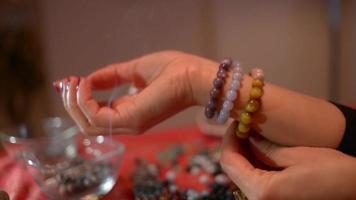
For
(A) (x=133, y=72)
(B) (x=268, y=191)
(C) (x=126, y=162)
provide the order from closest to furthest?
1. (B) (x=268, y=191)
2. (A) (x=133, y=72)
3. (C) (x=126, y=162)

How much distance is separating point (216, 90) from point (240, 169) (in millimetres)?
72

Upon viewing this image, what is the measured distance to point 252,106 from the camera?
393mm

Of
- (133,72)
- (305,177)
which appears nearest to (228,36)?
(133,72)

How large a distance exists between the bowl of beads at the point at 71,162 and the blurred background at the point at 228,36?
4 cm

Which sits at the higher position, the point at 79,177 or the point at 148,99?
the point at 148,99

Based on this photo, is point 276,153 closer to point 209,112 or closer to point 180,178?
point 209,112

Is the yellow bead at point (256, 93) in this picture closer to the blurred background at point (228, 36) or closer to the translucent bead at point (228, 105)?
the translucent bead at point (228, 105)

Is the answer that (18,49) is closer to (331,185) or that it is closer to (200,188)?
(200,188)

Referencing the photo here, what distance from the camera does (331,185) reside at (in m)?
0.37

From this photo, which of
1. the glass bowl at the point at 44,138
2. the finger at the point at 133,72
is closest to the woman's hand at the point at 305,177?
the finger at the point at 133,72

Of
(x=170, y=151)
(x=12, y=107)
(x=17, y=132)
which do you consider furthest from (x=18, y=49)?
(x=170, y=151)

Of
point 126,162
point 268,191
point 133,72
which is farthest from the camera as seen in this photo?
point 126,162

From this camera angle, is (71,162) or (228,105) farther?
(71,162)

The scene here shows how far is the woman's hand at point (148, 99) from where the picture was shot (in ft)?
1.33
